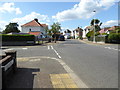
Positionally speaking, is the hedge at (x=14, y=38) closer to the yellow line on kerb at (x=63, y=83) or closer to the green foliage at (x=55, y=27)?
the green foliage at (x=55, y=27)

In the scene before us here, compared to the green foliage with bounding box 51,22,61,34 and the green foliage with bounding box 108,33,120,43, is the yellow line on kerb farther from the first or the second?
the green foliage with bounding box 51,22,61,34

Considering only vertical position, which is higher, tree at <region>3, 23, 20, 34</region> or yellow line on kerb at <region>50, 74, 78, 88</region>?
tree at <region>3, 23, 20, 34</region>

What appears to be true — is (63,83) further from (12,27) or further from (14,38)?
(12,27)

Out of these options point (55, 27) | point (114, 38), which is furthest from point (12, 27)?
point (114, 38)

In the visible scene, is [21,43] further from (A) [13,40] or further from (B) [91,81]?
(B) [91,81]

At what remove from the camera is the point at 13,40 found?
1077 inches

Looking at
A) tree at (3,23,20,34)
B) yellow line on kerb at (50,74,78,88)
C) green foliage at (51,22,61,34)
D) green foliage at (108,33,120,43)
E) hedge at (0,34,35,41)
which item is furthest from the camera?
tree at (3,23,20,34)

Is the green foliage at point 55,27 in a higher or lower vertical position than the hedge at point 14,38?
higher

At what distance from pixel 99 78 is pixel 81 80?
2.37 feet

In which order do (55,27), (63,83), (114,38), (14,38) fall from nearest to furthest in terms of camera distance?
1. (63,83)
2. (14,38)
3. (114,38)
4. (55,27)

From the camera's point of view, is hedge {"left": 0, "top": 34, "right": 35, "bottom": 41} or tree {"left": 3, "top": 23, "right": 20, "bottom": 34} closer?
hedge {"left": 0, "top": 34, "right": 35, "bottom": 41}

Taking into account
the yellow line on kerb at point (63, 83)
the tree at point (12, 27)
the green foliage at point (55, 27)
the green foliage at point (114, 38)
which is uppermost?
the tree at point (12, 27)

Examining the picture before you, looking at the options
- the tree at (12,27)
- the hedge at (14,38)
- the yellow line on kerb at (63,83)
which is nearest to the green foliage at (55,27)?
the hedge at (14,38)

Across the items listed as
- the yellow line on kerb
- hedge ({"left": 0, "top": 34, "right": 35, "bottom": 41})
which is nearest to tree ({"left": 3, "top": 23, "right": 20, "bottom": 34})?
hedge ({"left": 0, "top": 34, "right": 35, "bottom": 41})
